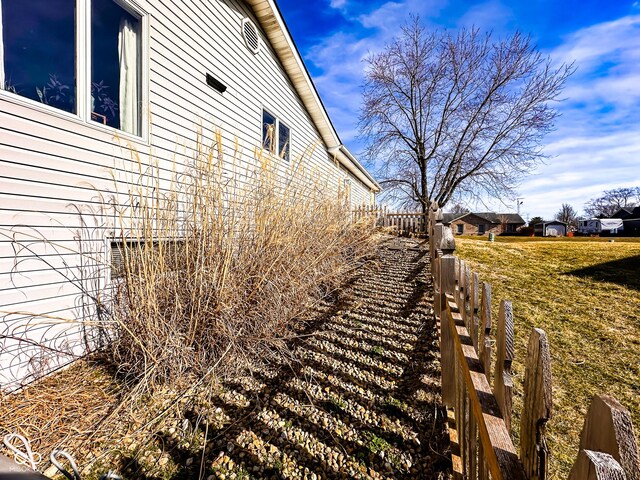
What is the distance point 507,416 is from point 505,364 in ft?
0.56

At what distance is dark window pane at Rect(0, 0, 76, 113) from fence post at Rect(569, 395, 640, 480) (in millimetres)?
3485

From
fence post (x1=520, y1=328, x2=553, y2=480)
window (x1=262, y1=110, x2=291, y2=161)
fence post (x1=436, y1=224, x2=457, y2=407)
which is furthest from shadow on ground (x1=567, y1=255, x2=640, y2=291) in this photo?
window (x1=262, y1=110, x2=291, y2=161)

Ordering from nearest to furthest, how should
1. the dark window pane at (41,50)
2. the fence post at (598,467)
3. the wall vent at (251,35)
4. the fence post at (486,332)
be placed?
the fence post at (598,467)
the fence post at (486,332)
the dark window pane at (41,50)
the wall vent at (251,35)

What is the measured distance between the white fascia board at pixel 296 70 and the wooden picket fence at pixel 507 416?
16.9ft

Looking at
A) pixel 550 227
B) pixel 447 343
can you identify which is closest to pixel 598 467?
pixel 447 343

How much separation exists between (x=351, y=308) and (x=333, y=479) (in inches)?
71.7

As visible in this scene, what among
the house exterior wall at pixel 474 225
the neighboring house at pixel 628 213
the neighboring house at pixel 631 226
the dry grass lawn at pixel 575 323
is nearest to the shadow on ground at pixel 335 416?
the dry grass lawn at pixel 575 323

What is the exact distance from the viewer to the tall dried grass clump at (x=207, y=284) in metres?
1.95

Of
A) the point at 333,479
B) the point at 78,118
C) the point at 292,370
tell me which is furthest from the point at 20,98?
the point at 333,479

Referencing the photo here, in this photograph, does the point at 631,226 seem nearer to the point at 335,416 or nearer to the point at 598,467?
the point at 335,416

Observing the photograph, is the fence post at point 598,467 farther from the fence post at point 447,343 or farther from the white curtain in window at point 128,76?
the white curtain in window at point 128,76

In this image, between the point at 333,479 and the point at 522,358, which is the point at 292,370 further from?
the point at 522,358

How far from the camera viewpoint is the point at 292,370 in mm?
1998

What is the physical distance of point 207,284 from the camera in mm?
2104
